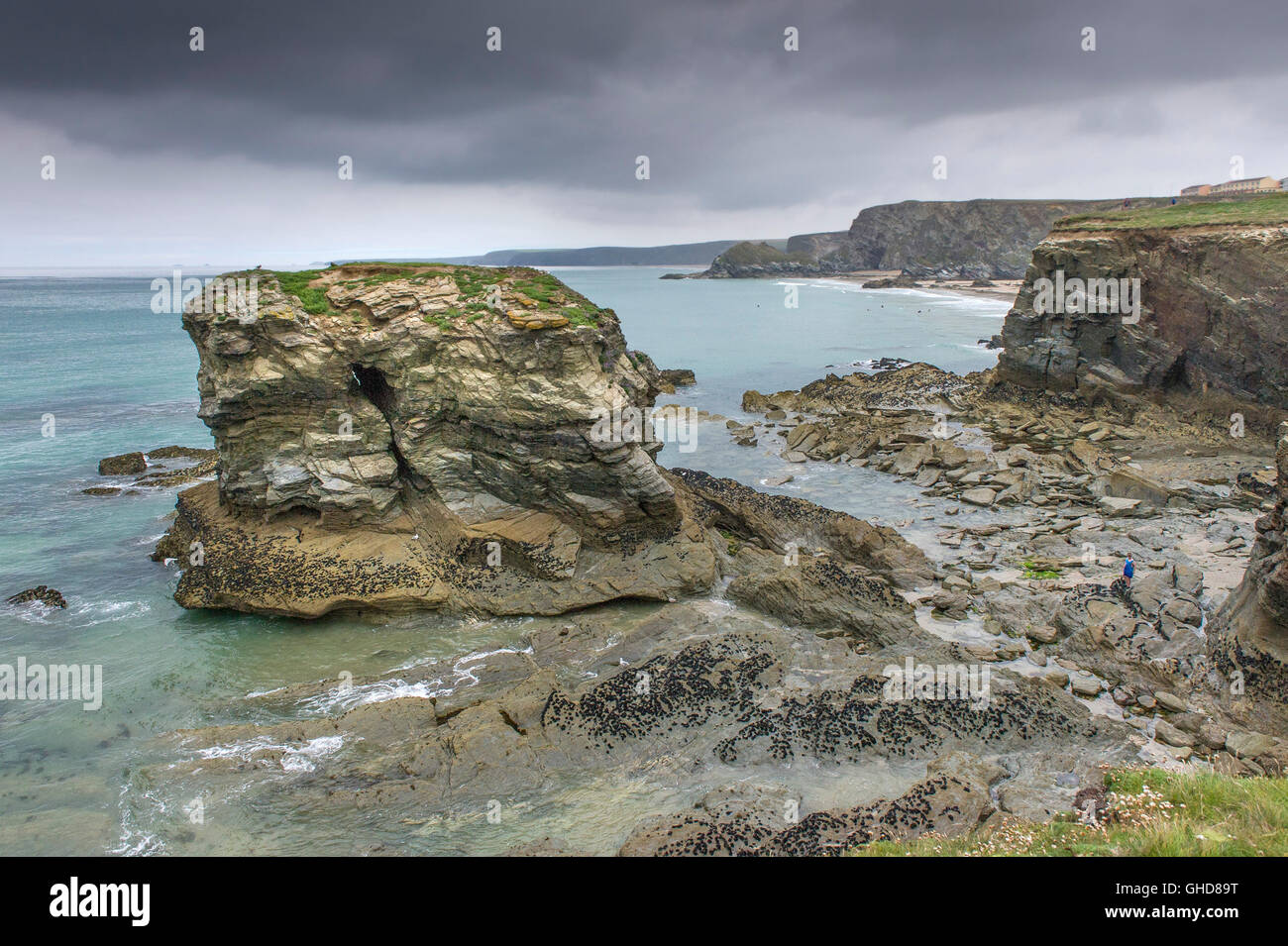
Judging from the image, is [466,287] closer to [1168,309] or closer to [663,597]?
[663,597]

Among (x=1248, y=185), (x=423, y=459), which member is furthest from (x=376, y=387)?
(x=1248, y=185)

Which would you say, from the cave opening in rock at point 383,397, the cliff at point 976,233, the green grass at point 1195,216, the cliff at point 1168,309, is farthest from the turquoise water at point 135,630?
the cliff at point 976,233

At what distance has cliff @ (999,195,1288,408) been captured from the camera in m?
35.5

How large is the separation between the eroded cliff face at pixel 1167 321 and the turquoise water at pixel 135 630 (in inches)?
660

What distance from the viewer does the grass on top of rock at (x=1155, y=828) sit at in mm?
10273

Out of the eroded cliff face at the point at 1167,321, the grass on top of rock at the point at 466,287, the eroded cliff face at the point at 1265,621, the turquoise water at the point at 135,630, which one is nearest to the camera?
the turquoise water at the point at 135,630

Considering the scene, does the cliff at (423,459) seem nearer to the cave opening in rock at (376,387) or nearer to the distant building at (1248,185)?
the cave opening in rock at (376,387)

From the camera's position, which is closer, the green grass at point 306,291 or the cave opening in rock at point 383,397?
Answer: the green grass at point 306,291

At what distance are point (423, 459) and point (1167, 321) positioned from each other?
3938 cm

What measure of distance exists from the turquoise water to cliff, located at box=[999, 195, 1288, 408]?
16.9 meters

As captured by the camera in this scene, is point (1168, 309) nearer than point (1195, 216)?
Yes

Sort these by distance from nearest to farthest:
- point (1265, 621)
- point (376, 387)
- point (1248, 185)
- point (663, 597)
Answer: point (1265, 621) → point (663, 597) → point (376, 387) → point (1248, 185)

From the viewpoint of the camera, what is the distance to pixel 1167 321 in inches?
1572

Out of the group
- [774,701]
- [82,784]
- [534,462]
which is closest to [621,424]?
[534,462]
